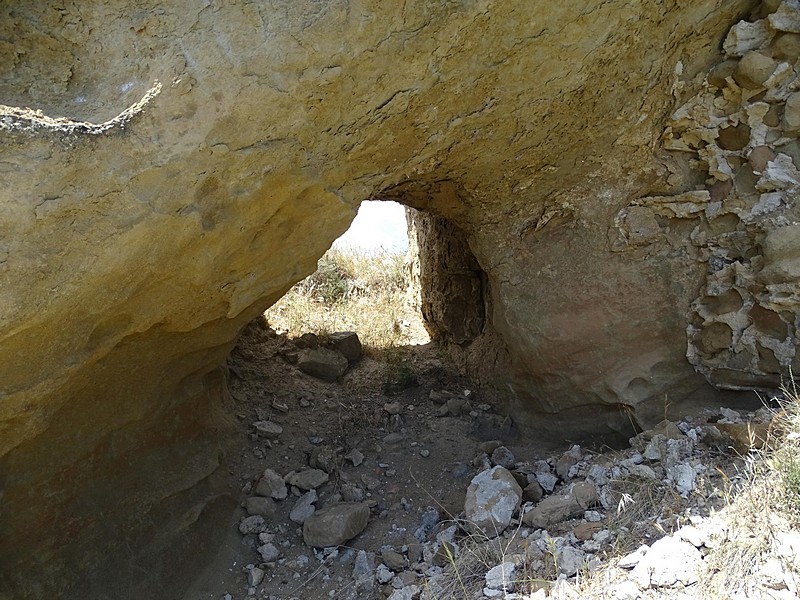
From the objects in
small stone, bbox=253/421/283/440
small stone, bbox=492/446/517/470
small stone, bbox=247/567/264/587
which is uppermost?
small stone, bbox=253/421/283/440

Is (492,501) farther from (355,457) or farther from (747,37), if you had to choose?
(747,37)

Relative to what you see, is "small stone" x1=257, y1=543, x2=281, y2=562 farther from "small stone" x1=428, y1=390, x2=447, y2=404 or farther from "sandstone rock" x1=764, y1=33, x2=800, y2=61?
"sandstone rock" x1=764, y1=33, x2=800, y2=61

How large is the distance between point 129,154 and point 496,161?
146 centimetres

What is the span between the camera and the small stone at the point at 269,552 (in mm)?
2527

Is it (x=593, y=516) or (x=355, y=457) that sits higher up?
(x=355, y=457)

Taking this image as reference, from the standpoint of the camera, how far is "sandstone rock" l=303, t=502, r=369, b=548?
2514 millimetres

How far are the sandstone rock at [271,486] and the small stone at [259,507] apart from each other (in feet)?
0.16

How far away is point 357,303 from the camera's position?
5113 mm

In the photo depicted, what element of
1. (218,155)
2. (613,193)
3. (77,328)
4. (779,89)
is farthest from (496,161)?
(77,328)

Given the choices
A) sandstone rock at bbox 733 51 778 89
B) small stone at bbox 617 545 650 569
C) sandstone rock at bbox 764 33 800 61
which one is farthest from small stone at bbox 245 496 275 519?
sandstone rock at bbox 764 33 800 61

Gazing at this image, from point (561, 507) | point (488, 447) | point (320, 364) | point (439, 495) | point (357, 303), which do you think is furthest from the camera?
point (357, 303)

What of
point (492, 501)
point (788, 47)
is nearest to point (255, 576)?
point (492, 501)

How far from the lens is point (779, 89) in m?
2.37

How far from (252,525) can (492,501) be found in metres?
1.00
